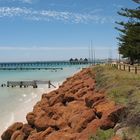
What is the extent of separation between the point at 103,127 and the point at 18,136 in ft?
16.0

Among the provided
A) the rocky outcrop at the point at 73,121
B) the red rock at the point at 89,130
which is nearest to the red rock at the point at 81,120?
the rocky outcrop at the point at 73,121

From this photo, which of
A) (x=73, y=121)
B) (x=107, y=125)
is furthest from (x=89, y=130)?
(x=73, y=121)

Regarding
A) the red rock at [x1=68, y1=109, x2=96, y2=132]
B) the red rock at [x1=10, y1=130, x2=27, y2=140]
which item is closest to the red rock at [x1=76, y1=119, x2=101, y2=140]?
the red rock at [x1=68, y1=109, x2=96, y2=132]

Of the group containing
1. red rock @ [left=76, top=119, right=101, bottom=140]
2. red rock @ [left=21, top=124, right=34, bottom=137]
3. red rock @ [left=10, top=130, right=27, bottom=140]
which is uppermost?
red rock @ [left=76, top=119, right=101, bottom=140]

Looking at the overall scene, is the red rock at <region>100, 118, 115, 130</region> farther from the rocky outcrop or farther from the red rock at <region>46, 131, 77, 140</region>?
the red rock at <region>46, 131, 77, 140</region>

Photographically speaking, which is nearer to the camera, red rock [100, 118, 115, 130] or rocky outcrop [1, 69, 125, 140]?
red rock [100, 118, 115, 130]

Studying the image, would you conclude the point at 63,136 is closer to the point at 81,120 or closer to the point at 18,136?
the point at 81,120

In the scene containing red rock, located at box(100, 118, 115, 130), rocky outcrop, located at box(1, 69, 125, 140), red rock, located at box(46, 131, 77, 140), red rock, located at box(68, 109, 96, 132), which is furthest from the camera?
red rock, located at box(68, 109, 96, 132)

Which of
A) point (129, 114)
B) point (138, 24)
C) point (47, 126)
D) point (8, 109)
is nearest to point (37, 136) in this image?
point (47, 126)

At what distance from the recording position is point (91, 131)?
10266mm

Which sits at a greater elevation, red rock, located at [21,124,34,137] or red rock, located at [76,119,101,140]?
red rock, located at [76,119,101,140]

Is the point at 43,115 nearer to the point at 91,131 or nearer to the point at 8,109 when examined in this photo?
the point at 91,131

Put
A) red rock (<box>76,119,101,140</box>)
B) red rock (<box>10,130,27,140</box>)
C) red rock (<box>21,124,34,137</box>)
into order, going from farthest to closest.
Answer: red rock (<box>21,124,34,137</box>) → red rock (<box>10,130,27,140</box>) → red rock (<box>76,119,101,140</box>)

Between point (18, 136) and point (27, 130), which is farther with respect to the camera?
point (27, 130)
